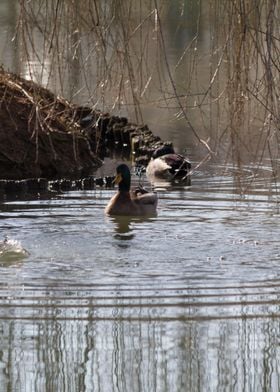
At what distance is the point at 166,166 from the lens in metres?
13.9

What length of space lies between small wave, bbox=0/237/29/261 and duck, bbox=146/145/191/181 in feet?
15.5

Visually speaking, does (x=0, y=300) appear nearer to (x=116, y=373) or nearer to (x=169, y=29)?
(x=116, y=373)

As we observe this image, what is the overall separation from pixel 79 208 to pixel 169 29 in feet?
65.0

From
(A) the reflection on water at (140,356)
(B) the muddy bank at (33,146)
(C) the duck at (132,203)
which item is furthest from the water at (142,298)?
(B) the muddy bank at (33,146)

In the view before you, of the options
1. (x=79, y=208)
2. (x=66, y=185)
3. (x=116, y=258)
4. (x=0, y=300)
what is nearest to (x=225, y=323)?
(x=0, y=300)

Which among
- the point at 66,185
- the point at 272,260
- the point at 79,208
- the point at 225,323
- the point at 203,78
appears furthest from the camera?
the point at 203,78

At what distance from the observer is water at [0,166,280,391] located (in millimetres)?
5914

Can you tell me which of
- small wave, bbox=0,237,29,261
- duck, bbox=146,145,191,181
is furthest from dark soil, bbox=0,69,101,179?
small wave, bbox=0,237,29,261

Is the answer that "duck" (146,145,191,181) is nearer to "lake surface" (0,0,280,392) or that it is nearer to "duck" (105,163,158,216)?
"duck" (105,163,158,216)

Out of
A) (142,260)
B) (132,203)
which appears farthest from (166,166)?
(142,260)

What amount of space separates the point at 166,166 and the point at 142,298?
6.47 meters

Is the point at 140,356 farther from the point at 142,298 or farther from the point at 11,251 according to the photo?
the point at 11,251

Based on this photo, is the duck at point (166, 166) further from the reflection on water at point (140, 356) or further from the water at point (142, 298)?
the reflection on water at point (140, 356)

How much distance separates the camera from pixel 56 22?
493 centimetres
